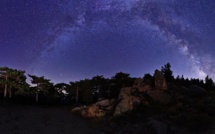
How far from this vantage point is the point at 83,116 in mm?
46469

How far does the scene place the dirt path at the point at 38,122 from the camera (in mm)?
35062

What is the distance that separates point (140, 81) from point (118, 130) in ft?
57.9

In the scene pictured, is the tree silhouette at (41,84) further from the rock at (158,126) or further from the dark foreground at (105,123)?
the rock at (158,126)

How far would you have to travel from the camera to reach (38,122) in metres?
39.2

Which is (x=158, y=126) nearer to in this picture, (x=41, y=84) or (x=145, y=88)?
(x=145, y=88)

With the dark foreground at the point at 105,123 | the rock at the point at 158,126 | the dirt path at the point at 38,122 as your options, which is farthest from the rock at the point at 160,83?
the dirt path at the point at 38,122

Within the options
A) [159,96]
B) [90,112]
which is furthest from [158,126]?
[90,112]

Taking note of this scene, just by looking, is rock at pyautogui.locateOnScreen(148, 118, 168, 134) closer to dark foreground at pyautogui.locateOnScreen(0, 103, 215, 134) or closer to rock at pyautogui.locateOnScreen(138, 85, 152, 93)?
dark foreground at pyautogui.locateOnScreen(0, 103, 215, 134)

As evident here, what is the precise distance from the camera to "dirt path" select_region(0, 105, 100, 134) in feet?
115

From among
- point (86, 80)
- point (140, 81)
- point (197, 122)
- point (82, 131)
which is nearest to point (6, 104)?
point (82, 131)

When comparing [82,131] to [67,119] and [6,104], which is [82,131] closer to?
[67,119]

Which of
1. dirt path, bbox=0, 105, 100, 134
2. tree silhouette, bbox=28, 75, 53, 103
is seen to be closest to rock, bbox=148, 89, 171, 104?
dirt path, bbox=0, 105, 100, 134

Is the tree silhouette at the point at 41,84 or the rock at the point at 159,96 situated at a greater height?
the tree silhouette at the point at 41,84

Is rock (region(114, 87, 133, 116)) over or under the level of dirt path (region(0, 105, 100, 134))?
over
